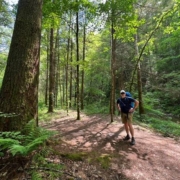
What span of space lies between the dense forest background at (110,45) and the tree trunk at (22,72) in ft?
11.3

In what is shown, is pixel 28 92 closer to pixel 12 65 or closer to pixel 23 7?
pixel 12 65

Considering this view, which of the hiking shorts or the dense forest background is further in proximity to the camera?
the dense forest background

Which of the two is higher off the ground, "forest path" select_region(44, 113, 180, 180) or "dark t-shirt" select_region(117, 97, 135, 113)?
"dark t-shirt" select_region(117, 97, 135, 113)

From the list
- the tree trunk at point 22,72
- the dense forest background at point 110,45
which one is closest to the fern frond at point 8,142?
the tree trunk at point 22,72

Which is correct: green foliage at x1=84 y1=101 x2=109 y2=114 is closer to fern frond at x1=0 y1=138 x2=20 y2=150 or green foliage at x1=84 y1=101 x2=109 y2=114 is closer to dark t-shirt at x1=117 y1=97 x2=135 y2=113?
dark t-shirt at x1=117 y1=97 x2=135 y2=113

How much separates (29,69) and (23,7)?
4.60 ft

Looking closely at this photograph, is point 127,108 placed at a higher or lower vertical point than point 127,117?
higher

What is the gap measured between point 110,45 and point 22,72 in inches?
318

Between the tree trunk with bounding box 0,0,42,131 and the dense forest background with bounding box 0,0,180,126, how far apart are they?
343 cm

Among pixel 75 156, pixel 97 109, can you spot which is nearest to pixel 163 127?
pixel 97 109

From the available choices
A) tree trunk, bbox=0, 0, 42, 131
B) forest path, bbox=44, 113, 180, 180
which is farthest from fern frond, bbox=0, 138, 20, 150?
forest path, bbox=44, 113, 180, 180

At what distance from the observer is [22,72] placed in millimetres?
3330

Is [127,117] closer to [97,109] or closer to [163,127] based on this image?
[163,127]

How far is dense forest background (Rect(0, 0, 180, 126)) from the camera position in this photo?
7.76 metres
